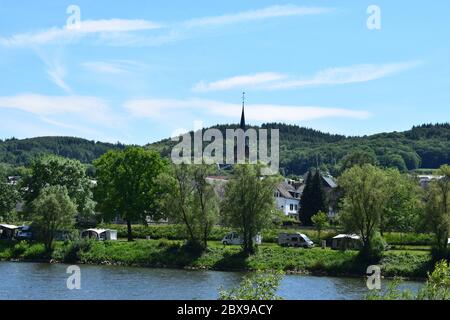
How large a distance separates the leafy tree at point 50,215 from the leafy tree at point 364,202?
30.4m

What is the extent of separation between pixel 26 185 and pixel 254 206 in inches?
1375

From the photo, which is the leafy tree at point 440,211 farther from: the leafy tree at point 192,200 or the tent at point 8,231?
the tent at point 8,231

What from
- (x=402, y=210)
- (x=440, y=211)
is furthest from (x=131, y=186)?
(x=440, y=211)

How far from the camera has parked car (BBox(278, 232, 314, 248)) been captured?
77688mm

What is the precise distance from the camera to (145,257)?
2857 inches

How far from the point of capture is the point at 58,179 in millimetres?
91125

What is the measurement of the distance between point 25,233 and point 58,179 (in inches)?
372

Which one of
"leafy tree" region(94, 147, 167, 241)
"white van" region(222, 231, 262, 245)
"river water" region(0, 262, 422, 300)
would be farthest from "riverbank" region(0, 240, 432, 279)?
"leafy tree" region(94, 147, 167, 241)

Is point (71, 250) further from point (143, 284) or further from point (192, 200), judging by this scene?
point (143, 284)

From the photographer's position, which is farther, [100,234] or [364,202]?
[100,234]

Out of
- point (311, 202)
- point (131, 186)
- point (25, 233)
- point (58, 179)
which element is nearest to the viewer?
point (25, 233)
